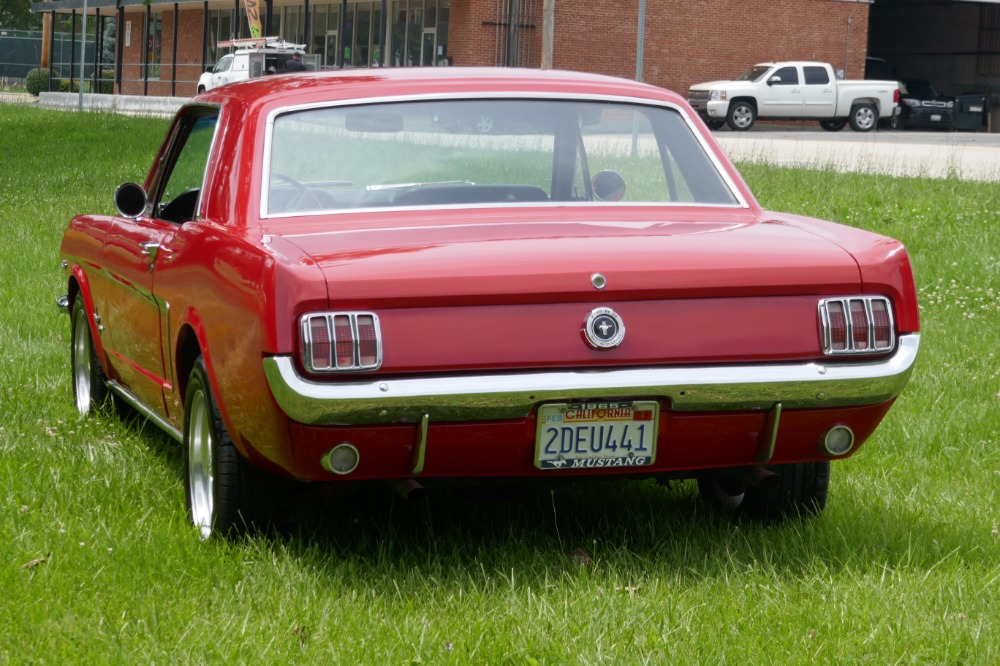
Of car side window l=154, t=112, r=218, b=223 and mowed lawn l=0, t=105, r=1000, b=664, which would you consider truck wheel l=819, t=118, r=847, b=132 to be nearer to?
mowed lawn l=0, t=105, r=1000, b=664

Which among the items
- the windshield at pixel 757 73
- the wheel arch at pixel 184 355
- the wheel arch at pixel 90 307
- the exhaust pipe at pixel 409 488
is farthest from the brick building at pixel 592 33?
the exhaust pipe at pixel 409 488

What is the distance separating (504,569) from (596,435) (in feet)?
1.84

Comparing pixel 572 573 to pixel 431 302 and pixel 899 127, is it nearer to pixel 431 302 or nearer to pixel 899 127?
pixel 431 302

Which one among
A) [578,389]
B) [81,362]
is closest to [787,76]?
[81,362]

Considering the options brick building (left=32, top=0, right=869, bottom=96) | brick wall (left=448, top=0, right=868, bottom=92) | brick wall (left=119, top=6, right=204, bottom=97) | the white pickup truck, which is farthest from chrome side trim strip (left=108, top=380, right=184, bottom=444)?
brick wall (left=119, top=6, right=204, bottom=97)

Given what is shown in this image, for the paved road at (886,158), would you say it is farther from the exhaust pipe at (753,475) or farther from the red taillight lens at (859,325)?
the red taillight lens at (859,325)

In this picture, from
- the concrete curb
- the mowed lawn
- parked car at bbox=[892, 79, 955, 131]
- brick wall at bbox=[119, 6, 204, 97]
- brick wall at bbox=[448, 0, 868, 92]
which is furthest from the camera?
brick wall at bbox=[119, 6, 204, 97]

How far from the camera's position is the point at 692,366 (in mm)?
4062

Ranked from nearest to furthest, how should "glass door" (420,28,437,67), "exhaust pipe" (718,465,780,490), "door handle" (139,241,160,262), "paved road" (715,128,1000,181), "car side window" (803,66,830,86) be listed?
"exhaust pipe" (718,465,780,490)
"door handle" (139,241,160,262)
"paved road" (715,128,1000,181)
"car side window" (803,66,830,86)
"glass door" (420,28,437,67)

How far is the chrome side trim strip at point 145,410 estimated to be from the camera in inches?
205

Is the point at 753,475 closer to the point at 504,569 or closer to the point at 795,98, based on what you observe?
the point at 504,569

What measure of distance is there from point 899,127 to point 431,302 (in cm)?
4592

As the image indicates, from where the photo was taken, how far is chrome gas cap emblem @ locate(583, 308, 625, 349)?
3.95 metres

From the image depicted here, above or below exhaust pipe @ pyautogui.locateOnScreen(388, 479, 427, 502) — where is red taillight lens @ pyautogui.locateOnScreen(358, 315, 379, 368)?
above
